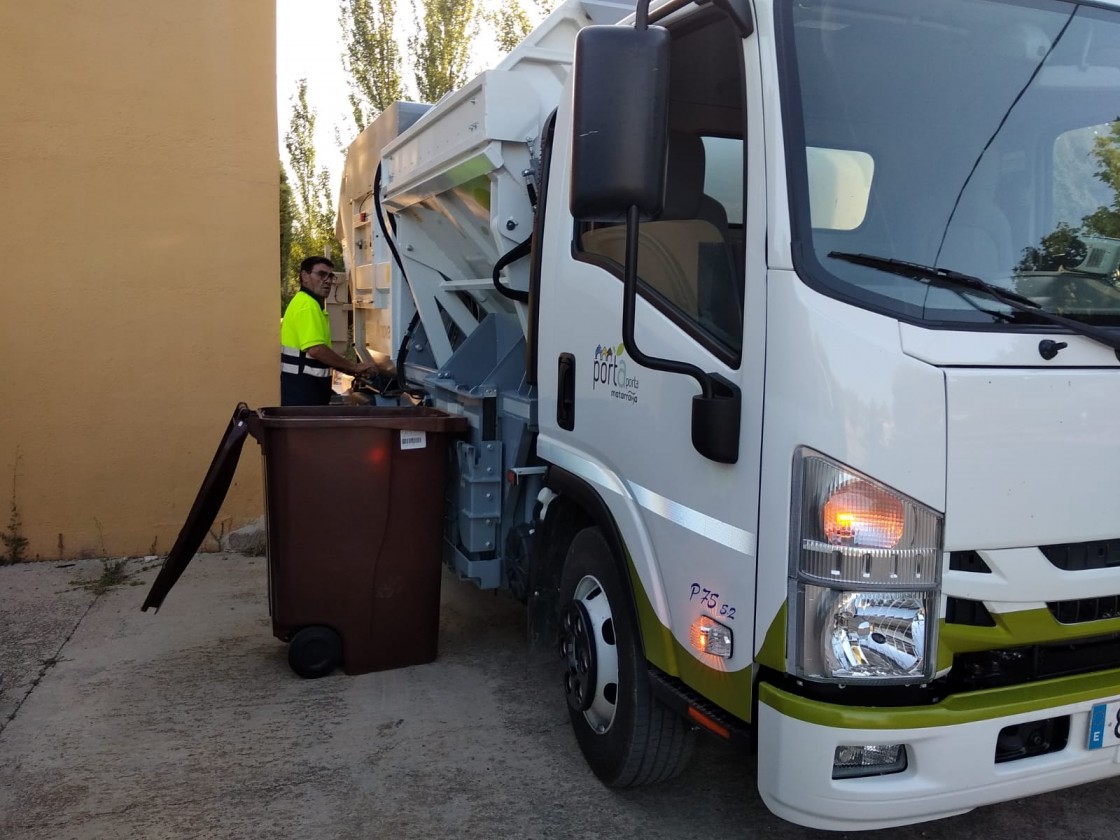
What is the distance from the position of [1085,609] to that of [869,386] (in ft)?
2.63

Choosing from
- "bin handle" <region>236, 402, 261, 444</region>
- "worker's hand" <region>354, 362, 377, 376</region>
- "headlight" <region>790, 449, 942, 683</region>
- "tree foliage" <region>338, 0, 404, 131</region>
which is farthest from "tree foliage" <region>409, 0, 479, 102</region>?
"headlight" <region>790, 449, 942, 683</region>

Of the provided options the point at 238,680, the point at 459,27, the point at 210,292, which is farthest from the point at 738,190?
the point at 459,27

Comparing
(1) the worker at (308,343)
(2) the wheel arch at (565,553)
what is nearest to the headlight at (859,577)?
(2) the wheel arch at (565,553)

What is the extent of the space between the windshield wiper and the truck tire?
125cm

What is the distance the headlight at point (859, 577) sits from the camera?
2154 millimetres

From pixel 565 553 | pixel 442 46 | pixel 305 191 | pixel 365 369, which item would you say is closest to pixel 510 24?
pixel 442 46

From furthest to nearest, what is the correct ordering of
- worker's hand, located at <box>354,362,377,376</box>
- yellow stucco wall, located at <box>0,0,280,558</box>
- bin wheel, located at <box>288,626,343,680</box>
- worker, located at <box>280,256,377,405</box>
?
worker's hand, located at <box>354,362,377,376</box>, worker, located at <box>280,256,377,405</box>, yellow stucco wall, located at <box>0,0,280,558</box>, bin wheel, located at <box>288,626,343,680</box>

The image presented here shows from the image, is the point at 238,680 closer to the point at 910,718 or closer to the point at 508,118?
the point at 508,118

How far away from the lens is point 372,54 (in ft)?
44.0

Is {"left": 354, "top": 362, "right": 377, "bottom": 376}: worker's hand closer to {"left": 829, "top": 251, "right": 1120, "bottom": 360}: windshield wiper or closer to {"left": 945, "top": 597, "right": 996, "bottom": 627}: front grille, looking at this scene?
{"left": 829, "top": 251, "right": 1120, "bottom": 360}: windshield wiper

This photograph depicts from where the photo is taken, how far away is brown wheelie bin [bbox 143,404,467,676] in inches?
161

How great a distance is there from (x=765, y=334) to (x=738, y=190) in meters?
0.43

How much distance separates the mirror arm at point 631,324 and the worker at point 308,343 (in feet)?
13.8

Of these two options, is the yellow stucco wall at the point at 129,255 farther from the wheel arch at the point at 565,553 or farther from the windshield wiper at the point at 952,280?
the windshield wiper at the point at 952,280
